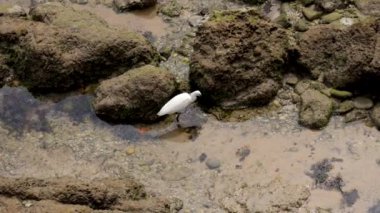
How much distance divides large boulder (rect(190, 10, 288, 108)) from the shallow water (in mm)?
263

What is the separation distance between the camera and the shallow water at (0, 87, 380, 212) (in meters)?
5.23

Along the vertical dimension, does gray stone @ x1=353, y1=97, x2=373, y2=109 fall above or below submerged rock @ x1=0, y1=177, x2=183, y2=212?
above

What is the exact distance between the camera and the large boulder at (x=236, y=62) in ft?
19.0

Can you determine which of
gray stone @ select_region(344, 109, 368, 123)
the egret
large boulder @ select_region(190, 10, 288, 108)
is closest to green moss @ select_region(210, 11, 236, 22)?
large boulder @ select_region(190, 10, 288, 108)

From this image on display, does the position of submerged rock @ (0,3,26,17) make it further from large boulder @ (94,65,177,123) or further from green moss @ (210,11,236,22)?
green moss @ (210,11,236,22)

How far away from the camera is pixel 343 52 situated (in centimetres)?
589

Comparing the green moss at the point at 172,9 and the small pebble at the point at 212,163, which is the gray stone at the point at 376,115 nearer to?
the small pebble at the point at 212,163

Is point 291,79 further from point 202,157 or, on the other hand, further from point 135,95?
point 135,95

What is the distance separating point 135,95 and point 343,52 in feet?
6.60

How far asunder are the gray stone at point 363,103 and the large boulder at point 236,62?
75 centimetres

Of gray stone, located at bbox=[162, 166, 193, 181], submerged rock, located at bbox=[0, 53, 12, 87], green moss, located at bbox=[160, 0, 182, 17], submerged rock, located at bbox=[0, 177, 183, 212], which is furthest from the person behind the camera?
green moss, located at bbox=[160, 0, 182, 17]

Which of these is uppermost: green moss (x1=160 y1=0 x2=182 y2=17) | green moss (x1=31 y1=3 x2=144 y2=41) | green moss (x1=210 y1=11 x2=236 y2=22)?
green moss (x1=210 y1=11 x2=236 y2=22)

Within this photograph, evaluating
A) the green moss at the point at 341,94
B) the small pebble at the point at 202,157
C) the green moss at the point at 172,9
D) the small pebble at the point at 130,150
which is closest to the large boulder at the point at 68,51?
the green moss at the point at 172,9

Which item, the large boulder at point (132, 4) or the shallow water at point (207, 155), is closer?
the shallow water at point (207, 155)
